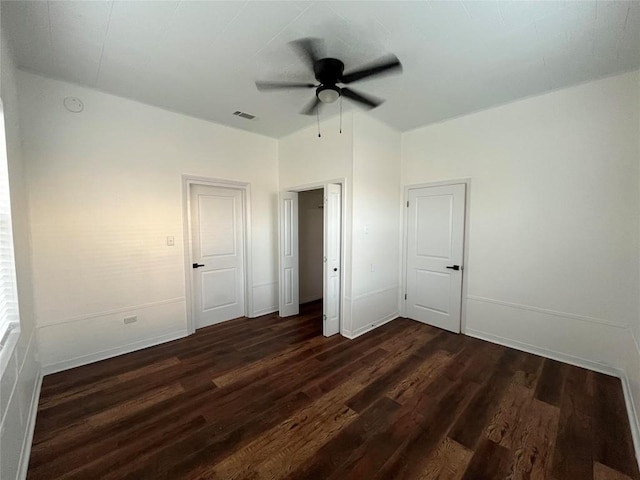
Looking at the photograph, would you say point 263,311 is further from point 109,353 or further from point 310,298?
point 109,353

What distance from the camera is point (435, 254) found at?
3.77m

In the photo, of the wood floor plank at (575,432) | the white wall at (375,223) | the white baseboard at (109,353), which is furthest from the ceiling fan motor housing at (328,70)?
the white baseboard at (109,353)

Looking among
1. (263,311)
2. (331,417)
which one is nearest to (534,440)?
(331,417)

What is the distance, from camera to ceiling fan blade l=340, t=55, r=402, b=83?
6.03 feet

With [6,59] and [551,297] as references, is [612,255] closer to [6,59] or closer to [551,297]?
[551,297]

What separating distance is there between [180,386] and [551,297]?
3.97 metres

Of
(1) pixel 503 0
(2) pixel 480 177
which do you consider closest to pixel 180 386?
(1) pixel 503 0

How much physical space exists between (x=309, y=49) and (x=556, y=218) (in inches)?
119

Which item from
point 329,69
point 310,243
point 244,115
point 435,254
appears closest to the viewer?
point 329,69

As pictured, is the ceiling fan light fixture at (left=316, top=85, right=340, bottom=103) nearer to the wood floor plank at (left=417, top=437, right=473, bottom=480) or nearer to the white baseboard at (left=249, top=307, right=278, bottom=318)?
the wood floor plank at (left=417, top=437, right=473, bottom=480)

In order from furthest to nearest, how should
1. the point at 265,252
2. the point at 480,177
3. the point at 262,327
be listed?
the point at 265,252
the point at 262,327
the point at 480,177

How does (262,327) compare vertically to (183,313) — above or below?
below

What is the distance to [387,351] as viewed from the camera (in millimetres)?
3059

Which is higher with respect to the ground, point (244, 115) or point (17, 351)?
point (244, 115)
